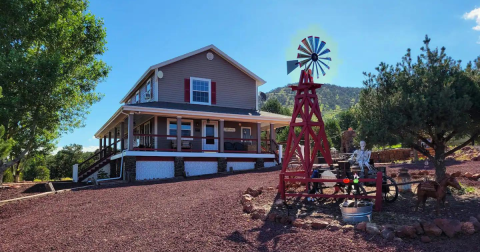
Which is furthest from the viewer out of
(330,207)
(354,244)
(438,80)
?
(438,80)

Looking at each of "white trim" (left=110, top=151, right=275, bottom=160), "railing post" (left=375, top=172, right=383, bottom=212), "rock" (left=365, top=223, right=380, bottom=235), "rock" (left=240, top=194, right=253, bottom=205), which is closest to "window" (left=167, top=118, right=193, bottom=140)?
"white trim" (left=110, top=151, right=275, bottom=160)

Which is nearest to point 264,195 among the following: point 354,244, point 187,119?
point 354,244

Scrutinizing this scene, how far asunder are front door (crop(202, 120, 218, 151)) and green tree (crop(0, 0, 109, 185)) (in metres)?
6.63

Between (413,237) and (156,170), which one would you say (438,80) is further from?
(156,170)

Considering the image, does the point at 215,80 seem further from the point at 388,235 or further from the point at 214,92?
the point at 388,235

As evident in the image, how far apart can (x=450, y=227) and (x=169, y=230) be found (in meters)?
4.96

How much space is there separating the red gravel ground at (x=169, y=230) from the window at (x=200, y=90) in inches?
456

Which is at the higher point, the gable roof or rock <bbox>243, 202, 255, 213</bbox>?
the gable roof

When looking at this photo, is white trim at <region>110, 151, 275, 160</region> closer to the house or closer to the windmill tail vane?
the house

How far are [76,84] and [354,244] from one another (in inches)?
698

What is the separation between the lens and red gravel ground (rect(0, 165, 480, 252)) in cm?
573

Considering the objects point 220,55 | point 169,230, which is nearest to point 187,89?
point 220,55

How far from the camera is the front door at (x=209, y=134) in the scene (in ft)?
70.1

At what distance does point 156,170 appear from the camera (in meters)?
17.6
